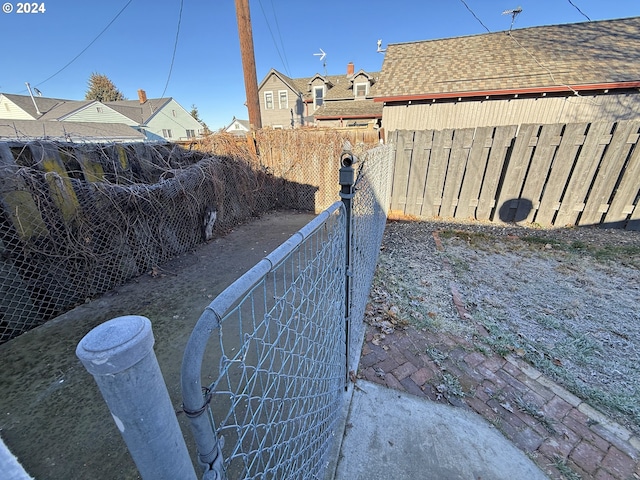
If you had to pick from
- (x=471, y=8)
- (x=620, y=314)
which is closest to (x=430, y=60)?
(x=471, y=8)

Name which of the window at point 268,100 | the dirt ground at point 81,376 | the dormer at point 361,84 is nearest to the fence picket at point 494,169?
the dirt ground at point 81,376

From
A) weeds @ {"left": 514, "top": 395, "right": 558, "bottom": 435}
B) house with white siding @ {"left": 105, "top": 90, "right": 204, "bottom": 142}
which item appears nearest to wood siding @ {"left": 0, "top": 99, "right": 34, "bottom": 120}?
house with white siding @ {"left": 105, "top": 90, "right": 204, "bottom": 142}

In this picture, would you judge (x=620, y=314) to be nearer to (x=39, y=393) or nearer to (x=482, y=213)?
(x=482, y=213)

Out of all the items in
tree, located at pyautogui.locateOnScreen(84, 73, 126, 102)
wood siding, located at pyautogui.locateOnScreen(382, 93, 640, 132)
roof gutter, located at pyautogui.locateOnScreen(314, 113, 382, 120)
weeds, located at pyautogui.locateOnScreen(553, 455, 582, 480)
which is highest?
tree, located at pyautogui.locateOnScreen(84, 73, 126, 102)

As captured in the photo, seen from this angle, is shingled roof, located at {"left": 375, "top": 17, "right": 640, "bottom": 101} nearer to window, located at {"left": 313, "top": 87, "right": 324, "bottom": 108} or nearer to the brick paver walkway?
the brick paver walkway

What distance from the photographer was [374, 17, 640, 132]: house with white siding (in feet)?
24.5

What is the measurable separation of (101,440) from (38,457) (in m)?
0.33

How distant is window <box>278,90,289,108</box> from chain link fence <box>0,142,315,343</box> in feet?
64.1

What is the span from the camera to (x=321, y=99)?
20.6 m

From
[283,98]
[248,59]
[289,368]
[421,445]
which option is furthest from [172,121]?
[421,445]

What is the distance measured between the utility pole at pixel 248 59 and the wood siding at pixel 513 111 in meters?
4.70

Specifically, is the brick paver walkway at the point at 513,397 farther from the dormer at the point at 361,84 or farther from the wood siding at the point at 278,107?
the wood siding at the point at 278,107

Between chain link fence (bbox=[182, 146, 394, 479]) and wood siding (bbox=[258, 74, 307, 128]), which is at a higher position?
wood siding (bbox=[258, 74, 307, 128])

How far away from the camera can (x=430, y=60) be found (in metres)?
9.59
